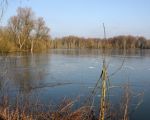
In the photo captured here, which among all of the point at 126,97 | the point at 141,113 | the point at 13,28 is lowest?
the point at 141,113

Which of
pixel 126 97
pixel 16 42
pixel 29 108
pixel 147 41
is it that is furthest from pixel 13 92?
pixel 147 41

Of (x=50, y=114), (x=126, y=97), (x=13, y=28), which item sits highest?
(x=13, y=28)

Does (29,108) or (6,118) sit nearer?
(6,118)

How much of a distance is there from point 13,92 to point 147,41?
57.5 metres

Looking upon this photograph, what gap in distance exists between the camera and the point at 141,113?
6.02m

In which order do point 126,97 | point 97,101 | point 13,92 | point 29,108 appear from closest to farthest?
point 126,97 < point 29,108 < point 97,101 < point 13,92

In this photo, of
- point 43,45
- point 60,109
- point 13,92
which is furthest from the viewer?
point 43,45

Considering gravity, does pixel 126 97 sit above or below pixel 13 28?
below

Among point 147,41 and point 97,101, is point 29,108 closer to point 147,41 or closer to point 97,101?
point 97,101

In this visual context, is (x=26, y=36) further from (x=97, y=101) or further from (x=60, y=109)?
(x=60, y=109)

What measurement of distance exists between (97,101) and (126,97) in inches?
164

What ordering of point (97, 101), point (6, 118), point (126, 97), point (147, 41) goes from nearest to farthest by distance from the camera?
point (126, 97) < point (6, 118) < point (97, 101) < point (147, 41)

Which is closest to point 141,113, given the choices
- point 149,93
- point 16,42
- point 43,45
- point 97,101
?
point 97,101

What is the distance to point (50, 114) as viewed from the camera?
3.99 metres
